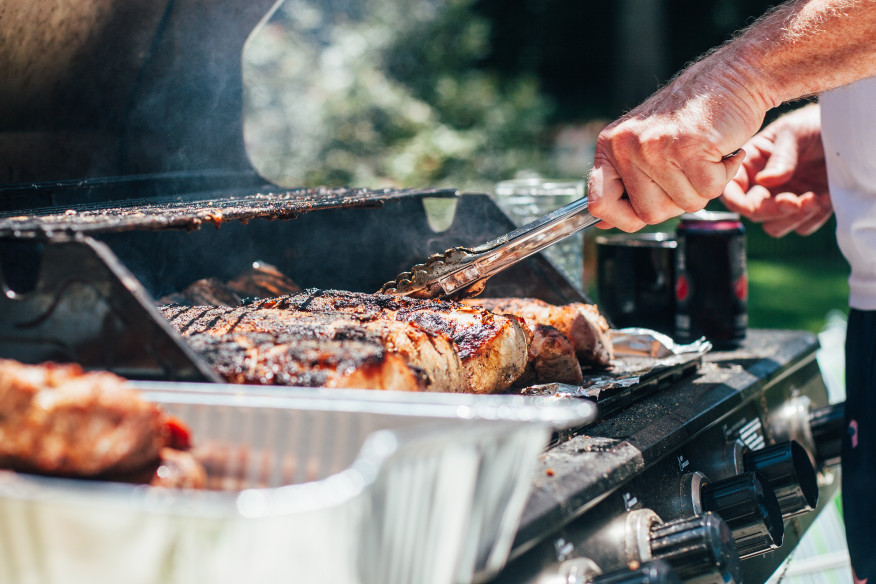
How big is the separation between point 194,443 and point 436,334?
0.73 metres

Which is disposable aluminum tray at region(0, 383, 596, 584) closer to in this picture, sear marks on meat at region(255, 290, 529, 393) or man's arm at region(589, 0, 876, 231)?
sear marks on meat at region(255, 290, 529, 393)

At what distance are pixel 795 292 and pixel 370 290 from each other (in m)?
7.72

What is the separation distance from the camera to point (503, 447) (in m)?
0.84

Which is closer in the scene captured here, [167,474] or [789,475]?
[167,474]

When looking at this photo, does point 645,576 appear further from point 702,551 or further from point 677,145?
point 677,145

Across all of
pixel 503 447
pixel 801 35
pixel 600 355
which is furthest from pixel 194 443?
pixel 801 35

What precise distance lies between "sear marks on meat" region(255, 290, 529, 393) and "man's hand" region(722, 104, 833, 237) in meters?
1.31

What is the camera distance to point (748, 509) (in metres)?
1.47

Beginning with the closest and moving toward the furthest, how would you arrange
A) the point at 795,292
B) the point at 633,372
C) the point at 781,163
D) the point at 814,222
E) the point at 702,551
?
the point at 702,551 < the point at 633,372 < the point at 781,163 < the point at 814,222 < the point at 795,292

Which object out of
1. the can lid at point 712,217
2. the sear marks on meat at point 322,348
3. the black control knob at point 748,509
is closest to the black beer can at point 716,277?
the can lid at point 712,217

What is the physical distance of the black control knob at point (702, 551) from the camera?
1228mm

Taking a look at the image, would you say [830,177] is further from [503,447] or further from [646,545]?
[503,447]

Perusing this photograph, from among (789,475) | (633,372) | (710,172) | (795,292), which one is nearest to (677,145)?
(710,172)

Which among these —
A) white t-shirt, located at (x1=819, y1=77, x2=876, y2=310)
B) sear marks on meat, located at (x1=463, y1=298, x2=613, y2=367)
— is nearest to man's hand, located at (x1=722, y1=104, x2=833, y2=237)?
white t-shirt, located at (x1=819, y1=77, x2=876, y2=310)
